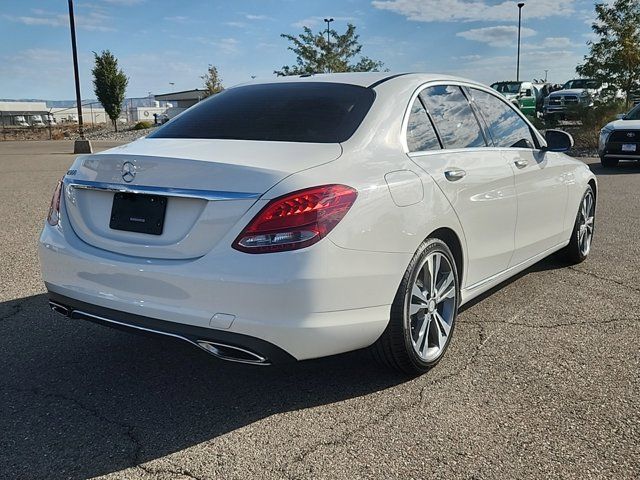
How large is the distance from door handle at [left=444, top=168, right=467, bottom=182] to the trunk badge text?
64.9 inches

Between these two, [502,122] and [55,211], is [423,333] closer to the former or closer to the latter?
[502,122]

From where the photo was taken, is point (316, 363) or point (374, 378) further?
point (316, 363)

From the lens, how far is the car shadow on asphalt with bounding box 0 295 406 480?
2.69 meters

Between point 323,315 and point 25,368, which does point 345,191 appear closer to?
point 323,315

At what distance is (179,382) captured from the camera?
3.36 m

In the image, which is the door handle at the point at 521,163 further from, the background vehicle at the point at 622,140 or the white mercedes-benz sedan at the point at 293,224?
the background vehicle at the point at 622,140

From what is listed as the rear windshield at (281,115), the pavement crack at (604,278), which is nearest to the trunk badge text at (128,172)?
the rear windshield at (281,115)

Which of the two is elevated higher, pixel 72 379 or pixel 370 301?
pixel 370 301

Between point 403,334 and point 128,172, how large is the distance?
5.02 ft

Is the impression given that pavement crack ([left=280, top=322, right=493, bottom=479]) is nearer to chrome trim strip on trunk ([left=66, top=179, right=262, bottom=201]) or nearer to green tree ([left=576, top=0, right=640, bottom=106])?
chrome trim strip on trunk ([left=66, top=179, right=262, bottom=201])

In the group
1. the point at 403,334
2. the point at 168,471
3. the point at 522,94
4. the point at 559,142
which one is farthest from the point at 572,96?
the point at 168,471

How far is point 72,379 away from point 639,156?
1318 cm

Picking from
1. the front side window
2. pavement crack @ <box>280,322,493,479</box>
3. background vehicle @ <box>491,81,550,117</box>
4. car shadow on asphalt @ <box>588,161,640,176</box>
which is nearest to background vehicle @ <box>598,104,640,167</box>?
car shadow on asphalt @ <box>588,161,640,176</box>

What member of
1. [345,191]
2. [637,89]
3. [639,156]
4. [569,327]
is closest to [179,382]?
[345,191]
